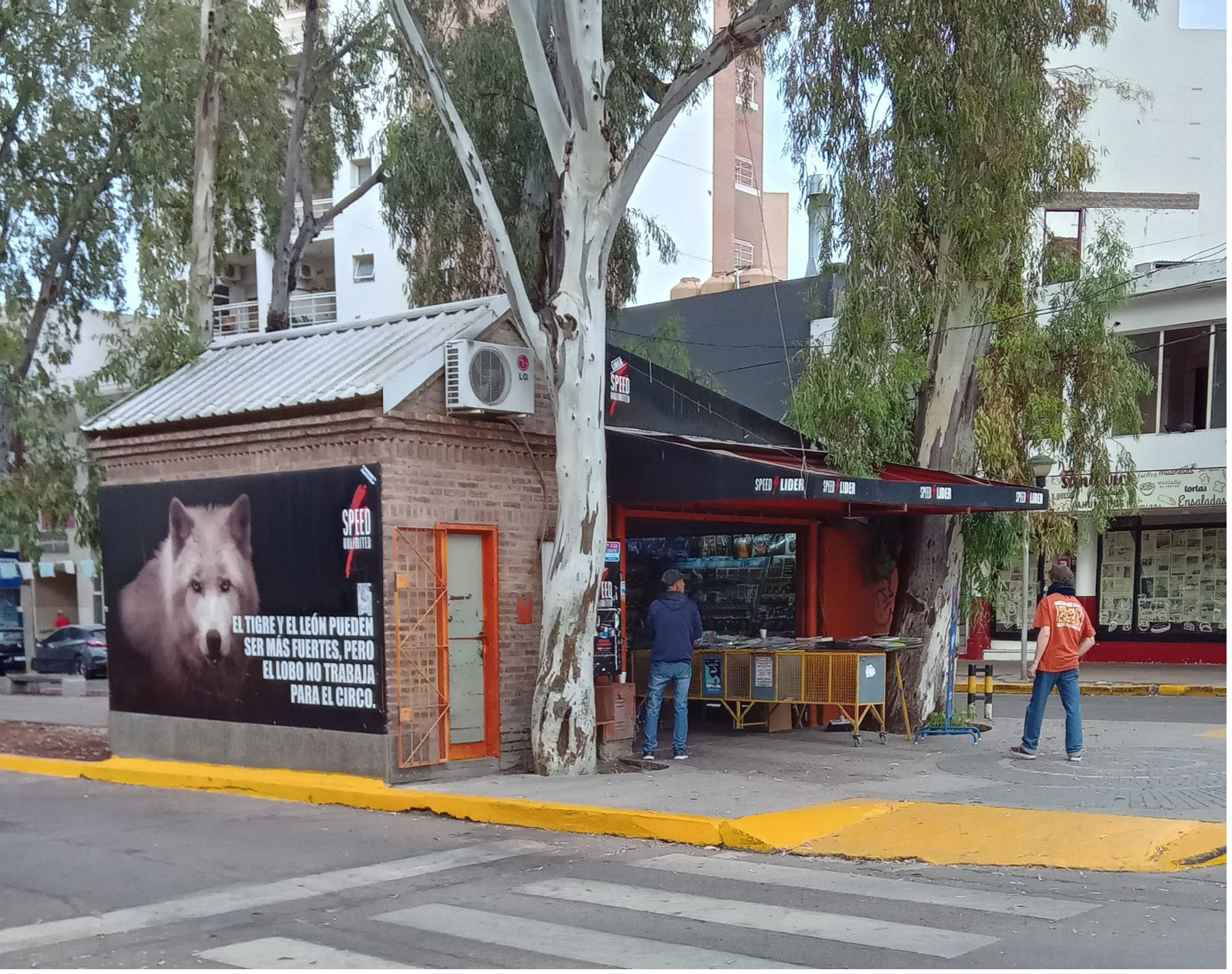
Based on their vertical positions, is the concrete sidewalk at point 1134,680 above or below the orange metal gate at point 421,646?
below

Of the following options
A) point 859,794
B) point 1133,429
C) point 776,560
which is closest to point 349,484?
point 859,794

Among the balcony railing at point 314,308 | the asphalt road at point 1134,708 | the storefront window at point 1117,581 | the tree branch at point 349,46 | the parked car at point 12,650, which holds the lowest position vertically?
the parked car at point 12,650

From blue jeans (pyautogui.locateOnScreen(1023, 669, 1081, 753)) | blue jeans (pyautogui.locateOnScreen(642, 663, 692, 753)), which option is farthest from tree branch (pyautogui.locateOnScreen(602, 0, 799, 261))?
blue jeans (pyautogui.locateOnScreen(1023, 669, 1081, 753))

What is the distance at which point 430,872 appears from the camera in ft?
27.8

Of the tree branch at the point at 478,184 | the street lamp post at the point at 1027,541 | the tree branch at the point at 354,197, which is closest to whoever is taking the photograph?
the tree branch at the point at 478,184

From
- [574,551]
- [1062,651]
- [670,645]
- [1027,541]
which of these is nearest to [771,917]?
[574,551]

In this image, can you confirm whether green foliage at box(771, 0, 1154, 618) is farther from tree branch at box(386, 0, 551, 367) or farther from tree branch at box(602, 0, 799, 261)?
tree branch at box(386, 0, 551, 367)

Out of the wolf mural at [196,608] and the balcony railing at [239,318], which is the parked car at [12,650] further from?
the wolf mural at [196,608]

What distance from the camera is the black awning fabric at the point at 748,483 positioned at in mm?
11539

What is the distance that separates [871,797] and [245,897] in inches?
202

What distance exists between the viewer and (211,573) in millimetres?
13234

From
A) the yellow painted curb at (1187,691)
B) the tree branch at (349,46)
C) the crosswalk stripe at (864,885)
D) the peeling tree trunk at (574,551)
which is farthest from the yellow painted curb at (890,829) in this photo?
the yellow painted curb at (1187,691)

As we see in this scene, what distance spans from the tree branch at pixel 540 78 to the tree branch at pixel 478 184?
0.71 meters

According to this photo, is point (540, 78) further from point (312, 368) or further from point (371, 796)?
point (371, 796)
